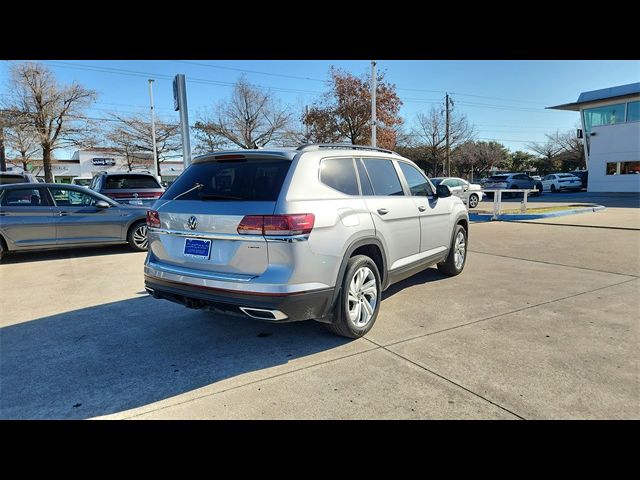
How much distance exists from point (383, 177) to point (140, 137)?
120ft

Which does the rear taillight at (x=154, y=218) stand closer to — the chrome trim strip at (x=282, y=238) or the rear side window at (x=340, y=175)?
the chrome trim strip at (x=282, y=238)

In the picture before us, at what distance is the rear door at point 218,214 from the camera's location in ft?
10.8

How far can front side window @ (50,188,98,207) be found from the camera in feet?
27.2

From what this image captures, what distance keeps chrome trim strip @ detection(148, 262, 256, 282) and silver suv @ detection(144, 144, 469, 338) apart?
0.03ft

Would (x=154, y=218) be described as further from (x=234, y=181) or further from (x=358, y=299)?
(x=358, y=299)

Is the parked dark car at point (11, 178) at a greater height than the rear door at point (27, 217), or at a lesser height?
greater

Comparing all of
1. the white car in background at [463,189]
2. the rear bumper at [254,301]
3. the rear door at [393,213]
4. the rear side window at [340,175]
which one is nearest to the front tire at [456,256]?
the rear door at [393,213]

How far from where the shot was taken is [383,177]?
4.70 meters

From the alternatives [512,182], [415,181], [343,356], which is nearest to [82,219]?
[415,181]

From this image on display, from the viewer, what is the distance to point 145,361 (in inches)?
142

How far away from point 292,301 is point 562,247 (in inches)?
307

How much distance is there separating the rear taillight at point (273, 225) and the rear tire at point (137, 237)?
657 cm
